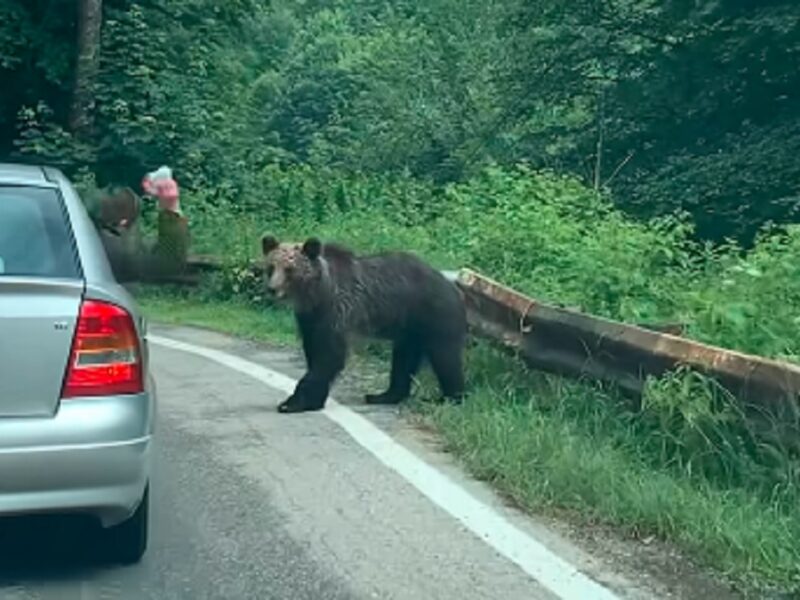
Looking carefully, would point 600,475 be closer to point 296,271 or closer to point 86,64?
point 296,271

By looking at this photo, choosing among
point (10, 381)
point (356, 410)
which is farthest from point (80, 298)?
point (356, 410)

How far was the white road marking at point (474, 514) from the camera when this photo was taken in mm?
6082

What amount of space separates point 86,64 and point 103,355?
1927 cm

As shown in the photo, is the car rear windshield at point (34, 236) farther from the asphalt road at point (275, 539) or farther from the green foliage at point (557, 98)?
the green foliage at point (557, 98)

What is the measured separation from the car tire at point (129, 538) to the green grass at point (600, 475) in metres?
1.91

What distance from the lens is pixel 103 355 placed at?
19.4ft

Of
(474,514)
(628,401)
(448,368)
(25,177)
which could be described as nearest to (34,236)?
(25,177)

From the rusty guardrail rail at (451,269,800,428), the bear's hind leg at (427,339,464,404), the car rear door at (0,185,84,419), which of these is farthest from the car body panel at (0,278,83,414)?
the bear's hind leg at (427,339,464,404)

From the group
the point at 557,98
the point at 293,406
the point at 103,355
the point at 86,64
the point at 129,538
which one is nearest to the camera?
the point at 103,355

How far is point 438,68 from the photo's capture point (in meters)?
41.6

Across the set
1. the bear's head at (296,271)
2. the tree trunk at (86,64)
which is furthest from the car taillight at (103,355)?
the tree trunk at (86,64)

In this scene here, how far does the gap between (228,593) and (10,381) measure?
1.18 metres

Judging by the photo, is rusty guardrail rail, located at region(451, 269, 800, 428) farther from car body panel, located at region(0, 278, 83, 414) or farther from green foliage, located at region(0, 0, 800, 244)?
green foliage, located at region(0, 0, 800, 244)

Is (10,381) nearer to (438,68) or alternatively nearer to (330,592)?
(330,592)
